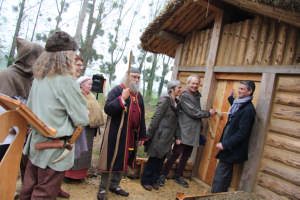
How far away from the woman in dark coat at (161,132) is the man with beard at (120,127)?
53 centimetres

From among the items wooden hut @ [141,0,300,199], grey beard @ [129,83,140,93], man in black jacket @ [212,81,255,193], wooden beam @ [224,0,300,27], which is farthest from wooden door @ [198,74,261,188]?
grey beard @ [129,83,140,93]

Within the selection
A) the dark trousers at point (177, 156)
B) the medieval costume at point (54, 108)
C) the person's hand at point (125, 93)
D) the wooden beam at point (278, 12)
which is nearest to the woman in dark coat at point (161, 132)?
the dark trousers at point (177, 156)

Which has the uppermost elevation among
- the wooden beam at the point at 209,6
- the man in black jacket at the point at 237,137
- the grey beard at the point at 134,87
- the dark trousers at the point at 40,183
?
the wooden beam at the point at 209,6

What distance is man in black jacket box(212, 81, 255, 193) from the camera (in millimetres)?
4441

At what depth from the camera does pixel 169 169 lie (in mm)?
5531

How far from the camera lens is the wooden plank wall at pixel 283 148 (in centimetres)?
422

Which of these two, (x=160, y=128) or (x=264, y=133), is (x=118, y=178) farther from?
(x=264, y=133)

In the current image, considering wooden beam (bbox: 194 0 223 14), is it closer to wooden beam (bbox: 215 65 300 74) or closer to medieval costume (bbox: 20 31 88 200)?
wooden beam (bbox: 215 65 300 74)

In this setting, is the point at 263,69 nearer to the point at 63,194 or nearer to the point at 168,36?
the point at 168,36

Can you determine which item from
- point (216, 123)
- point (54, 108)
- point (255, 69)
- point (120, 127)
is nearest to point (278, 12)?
point (255, 69)

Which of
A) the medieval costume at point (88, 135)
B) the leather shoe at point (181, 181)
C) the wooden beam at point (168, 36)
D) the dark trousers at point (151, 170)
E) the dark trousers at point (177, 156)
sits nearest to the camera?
the medieval costume at point (88, 135)

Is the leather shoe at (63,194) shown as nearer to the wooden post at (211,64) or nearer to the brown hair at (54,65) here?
the brown hair at (54,65)

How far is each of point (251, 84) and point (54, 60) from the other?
Answer: 10.2 feet

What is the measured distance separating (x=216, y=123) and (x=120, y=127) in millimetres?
2310
